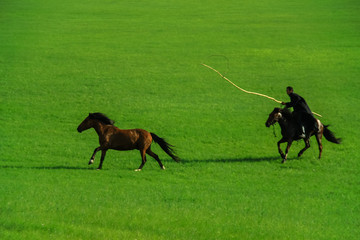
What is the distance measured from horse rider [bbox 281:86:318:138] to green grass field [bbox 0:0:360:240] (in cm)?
134

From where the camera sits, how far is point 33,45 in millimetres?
49188

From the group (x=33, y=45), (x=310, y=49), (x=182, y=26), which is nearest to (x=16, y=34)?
(x=33, y=45)

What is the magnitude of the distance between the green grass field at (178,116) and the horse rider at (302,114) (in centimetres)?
134

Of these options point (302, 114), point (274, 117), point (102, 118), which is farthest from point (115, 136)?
point (302, 114)

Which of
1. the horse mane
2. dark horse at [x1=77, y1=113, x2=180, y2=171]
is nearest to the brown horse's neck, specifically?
dark horse at [x1=77, y1=113, x2=180, y2=171]

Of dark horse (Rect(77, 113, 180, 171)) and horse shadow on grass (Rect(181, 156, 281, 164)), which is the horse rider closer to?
horse shadow on grass (Rect(181, 156, 281, 164))

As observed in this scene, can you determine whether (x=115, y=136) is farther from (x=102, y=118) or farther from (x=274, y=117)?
(x=274, y=117)

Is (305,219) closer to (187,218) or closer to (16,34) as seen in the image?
(187,218)

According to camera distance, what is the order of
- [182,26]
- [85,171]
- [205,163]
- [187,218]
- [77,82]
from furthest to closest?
[182,26] < [77,82] < [205,163] < [85,171] < [187,218]

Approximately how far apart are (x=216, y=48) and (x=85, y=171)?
29.2m

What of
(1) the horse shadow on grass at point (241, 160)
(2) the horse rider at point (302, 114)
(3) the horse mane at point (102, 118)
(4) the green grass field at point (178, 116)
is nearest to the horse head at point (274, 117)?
(2) the horse rider at point (302, 114)

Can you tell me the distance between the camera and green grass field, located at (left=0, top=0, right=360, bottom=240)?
15.5 m

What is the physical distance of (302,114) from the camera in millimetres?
21109

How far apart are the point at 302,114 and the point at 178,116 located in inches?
378
